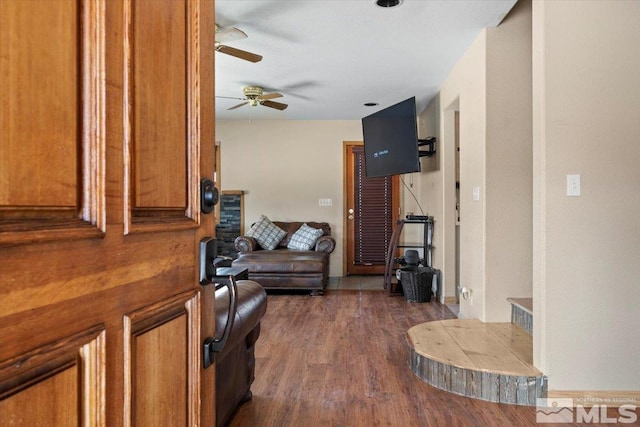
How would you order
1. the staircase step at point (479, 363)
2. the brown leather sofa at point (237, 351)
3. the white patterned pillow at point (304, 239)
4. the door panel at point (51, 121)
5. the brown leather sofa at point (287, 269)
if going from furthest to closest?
the white patterned pillow at point (304, 239), the brown leather sofa at point (287, 269), the staircase step at point (479, 363), the brown leather sofa at point (237, 351), the door panel at point (51, 121)

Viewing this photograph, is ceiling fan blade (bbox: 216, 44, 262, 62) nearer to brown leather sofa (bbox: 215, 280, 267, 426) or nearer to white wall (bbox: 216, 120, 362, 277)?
brown leather sofa (bbox: 215, 280, 267, 426)

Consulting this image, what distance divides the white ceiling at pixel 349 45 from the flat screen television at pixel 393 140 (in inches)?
11.7

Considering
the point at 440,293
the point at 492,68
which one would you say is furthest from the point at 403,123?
the point at 440,293

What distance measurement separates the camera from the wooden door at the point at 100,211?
0.51 m

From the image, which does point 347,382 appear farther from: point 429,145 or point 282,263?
point 429,145

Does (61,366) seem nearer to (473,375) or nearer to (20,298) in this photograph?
(20,298)

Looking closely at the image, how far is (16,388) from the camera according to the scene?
0.51 m

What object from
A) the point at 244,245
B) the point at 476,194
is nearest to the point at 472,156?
the point at 476,194

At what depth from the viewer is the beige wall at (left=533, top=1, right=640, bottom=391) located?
7.44 ft

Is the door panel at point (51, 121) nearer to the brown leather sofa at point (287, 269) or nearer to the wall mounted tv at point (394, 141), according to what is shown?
the wall mounted tv at point (394, 141)

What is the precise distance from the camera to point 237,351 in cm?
219

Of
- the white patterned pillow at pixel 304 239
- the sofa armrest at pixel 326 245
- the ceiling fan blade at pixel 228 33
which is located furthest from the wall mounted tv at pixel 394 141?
the ceiling fan blade at pixel 228 33

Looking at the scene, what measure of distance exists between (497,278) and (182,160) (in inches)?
123
